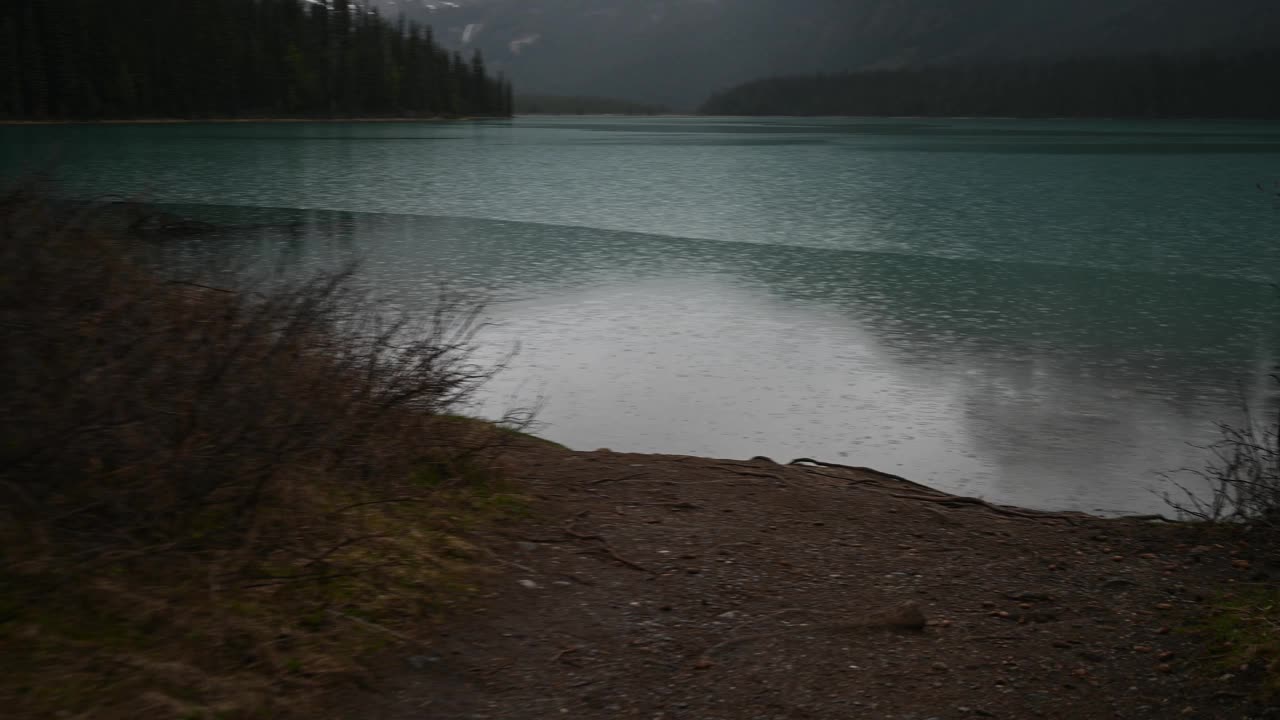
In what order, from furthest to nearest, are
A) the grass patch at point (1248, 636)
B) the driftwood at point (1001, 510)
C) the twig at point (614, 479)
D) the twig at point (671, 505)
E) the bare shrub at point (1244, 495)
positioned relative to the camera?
the twig at point (614, 479)
the driftwood at point (1001, 510)
the twig at point (671, 505)
the bare shrub at point (1244, 495)
the grass patch at point (1248, 636)

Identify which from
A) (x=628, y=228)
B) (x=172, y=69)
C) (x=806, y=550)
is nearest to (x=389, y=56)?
(x=172, y=69)

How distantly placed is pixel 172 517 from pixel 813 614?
3.18 meters

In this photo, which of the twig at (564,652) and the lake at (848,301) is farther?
the lake at (848,301)

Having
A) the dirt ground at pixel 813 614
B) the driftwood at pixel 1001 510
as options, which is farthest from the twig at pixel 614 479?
the driftwood at pixel 1001 510

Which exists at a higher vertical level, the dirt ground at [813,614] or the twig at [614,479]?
the dirt ground at [813,614]

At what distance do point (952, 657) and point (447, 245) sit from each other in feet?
57.9

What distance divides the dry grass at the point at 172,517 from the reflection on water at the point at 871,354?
155 inches

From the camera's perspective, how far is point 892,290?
56.4ft

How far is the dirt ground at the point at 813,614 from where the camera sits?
4410mm

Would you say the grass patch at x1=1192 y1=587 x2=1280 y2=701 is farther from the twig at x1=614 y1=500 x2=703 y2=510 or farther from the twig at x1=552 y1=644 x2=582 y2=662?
the twig at x1=614 y1=500 x2=703 y2=510

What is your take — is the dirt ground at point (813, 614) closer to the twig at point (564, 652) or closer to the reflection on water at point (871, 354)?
the twig at point (564, 652)

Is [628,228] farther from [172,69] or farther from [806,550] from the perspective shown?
[172,69]

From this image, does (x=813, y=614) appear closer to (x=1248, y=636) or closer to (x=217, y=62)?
(x=1248, y=636)

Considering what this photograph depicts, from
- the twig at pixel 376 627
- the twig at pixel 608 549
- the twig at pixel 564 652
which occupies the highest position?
the twig at pixel 376 627
